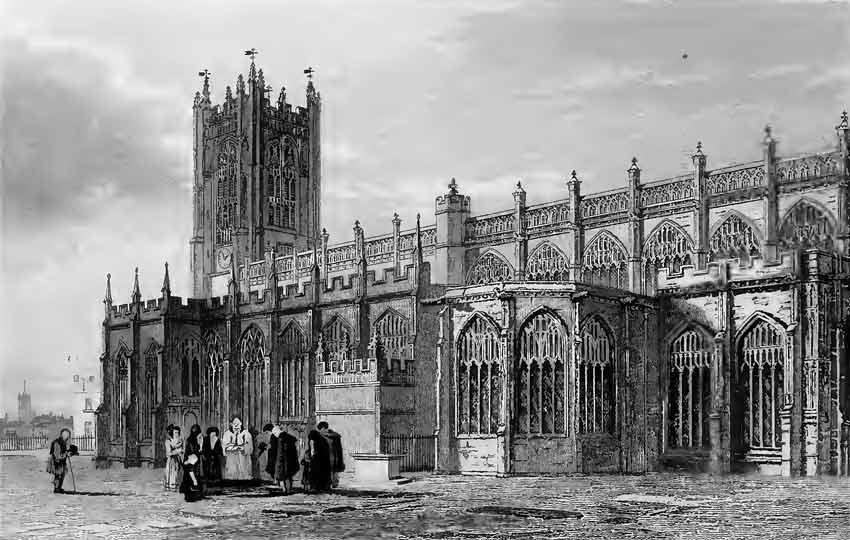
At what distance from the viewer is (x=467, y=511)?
20672mm

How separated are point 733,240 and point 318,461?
65.2ft

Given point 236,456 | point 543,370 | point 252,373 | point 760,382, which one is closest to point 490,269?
point 252,373

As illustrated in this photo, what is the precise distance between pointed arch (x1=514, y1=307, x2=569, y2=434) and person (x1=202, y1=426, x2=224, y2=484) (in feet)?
27.1

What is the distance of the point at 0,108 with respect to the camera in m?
24.7

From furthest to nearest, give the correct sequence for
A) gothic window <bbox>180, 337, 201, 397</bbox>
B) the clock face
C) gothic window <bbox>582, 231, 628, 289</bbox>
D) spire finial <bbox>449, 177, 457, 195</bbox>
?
the clock face
spire finial <bbox>449, 177, 457, 195</bbox>
gothic window <bbox>180, 337, 201, 397</bbox>
gothic window <bbox>582, 231, 628, 289</bbox>

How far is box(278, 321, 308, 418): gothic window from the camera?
41.7 meters

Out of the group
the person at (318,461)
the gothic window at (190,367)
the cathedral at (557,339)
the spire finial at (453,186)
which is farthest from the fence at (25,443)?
the person at (318,461)

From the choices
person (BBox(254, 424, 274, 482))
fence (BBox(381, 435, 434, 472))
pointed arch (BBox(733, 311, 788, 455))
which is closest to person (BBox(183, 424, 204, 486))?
person (BBox(254, 424, 274, 482))

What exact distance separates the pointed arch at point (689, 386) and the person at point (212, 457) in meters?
13.3

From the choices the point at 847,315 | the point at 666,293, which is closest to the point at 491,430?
the point at 666,293

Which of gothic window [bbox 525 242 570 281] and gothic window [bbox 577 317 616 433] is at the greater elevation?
gothic window [bbox 525 242 570 281]

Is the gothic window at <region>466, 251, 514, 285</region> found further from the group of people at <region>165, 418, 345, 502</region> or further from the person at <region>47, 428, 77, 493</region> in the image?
the person at <region>47, 428, 77, 493</region>

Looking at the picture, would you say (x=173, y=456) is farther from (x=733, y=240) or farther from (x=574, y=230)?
(x=574, y=230)

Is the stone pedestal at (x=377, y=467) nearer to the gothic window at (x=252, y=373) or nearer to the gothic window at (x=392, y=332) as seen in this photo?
the gothic window at (x=392, y=332)
